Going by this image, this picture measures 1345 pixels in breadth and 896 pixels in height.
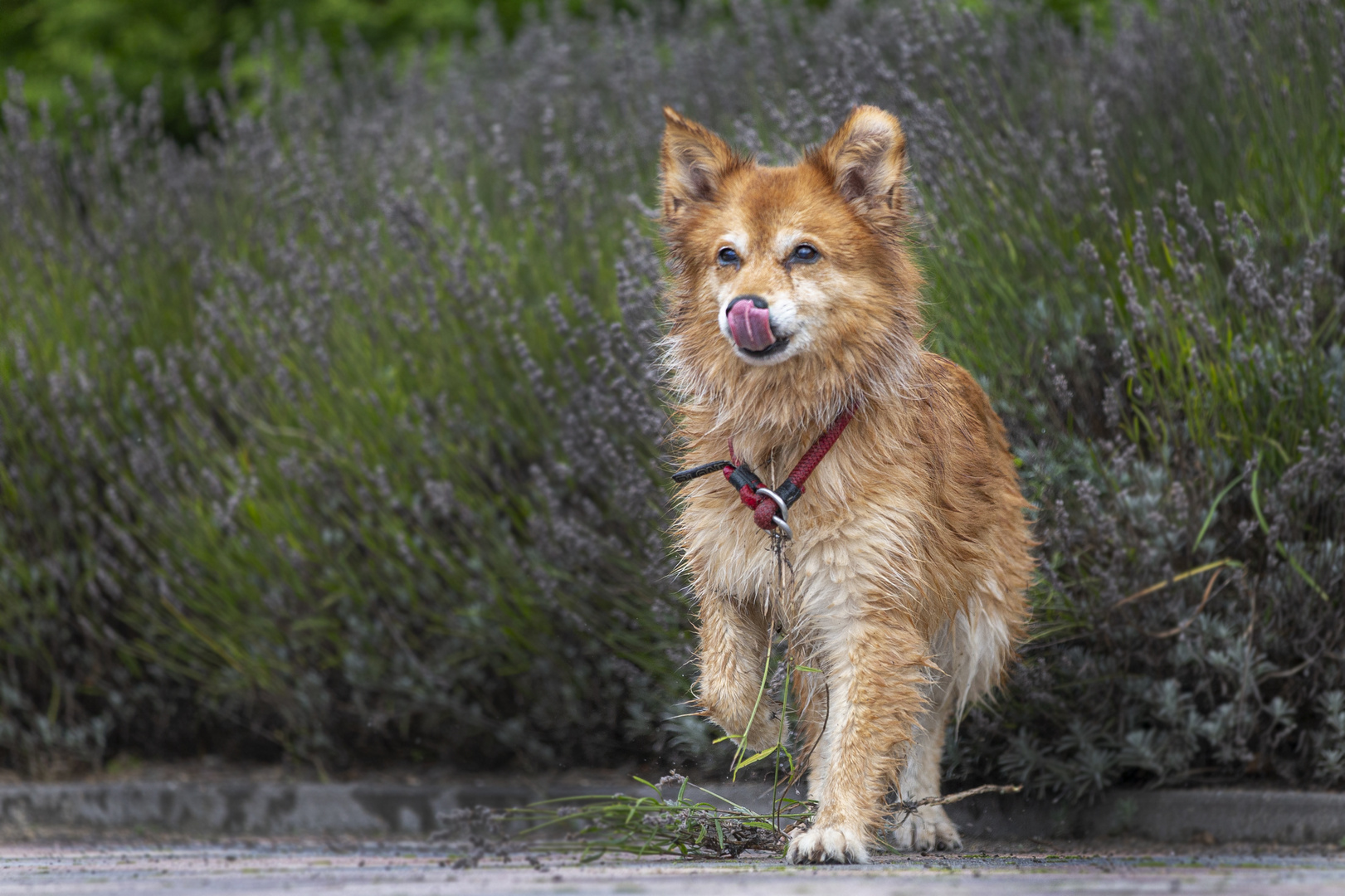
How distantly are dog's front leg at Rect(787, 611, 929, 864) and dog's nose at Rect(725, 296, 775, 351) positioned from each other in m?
0.67

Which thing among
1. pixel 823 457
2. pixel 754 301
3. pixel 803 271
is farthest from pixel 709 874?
pixel 803 271

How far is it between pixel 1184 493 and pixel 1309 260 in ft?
2.62

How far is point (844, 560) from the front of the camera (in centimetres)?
287

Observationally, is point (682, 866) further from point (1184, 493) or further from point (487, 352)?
point (487, 352)

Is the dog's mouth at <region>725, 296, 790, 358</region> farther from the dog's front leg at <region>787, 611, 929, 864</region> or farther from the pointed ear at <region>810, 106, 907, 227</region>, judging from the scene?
the dog's front leg at <region>787, 611, 929, 864</region>

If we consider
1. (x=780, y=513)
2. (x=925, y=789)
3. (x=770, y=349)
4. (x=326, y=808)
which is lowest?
(x=326, y=808)

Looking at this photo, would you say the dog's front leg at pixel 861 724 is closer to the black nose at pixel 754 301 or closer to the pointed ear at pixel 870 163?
the black nose at pixel 754 301

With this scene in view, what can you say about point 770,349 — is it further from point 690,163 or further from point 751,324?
point 690,163

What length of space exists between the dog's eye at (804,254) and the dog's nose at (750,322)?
212 millimetres

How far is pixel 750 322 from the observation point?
270 cm

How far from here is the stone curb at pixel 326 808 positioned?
393 centimetres

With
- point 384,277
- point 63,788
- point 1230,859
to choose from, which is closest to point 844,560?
point 1230,859

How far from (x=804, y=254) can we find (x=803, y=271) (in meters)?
0.05

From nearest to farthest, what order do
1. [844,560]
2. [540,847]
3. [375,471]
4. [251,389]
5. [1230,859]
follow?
[844,560] < [1230,859] < [540,847] < [375,471] < [251,389]
